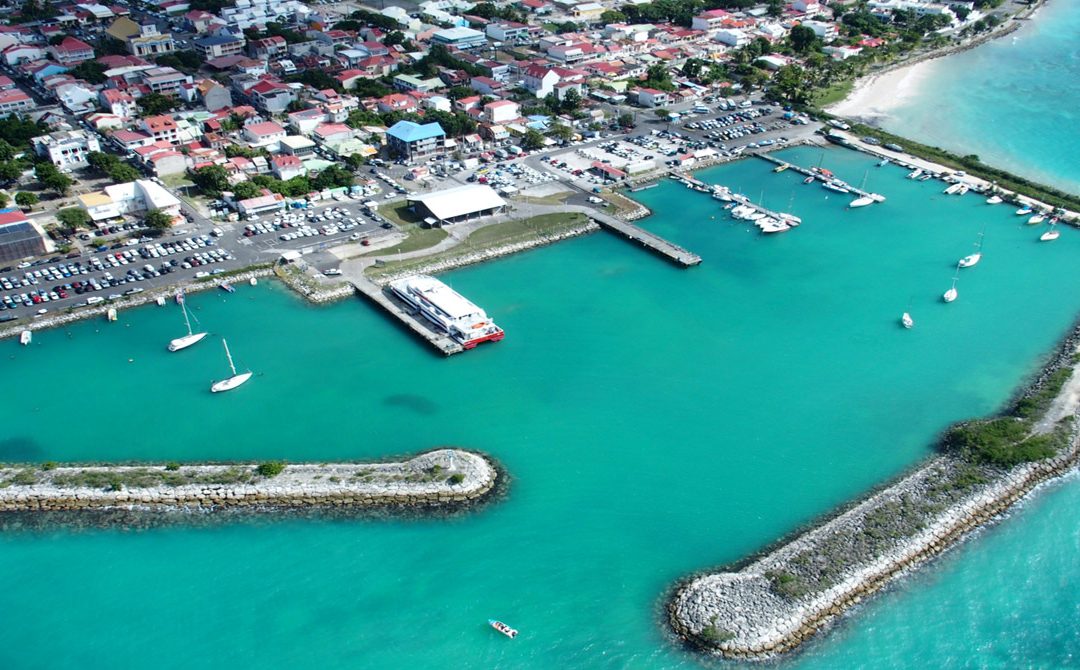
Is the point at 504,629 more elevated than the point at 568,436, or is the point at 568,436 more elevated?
the point at 568,436

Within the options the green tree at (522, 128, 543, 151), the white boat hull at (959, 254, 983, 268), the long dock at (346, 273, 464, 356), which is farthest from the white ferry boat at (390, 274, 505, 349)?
the white boat hull at (959, 254, 983, 268)

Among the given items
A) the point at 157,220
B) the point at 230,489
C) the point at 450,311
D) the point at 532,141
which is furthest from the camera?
the point at 532,141

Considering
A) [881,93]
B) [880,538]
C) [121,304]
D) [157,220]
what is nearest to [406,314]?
[121,304]

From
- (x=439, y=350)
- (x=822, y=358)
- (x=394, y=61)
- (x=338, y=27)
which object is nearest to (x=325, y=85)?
(x=394, y=61)

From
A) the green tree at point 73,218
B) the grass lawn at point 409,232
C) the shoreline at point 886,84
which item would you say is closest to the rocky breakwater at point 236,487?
the grass lawn at point 409,232

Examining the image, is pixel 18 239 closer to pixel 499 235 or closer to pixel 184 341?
pixel 184 341
